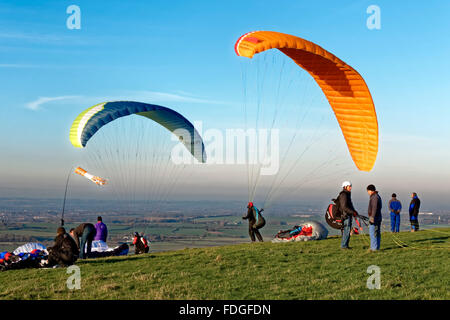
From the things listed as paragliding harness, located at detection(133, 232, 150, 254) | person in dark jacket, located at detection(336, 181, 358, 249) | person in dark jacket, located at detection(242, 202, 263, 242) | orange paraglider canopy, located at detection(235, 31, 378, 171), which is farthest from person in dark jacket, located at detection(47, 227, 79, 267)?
orange paraglider canopy, located at detection(235, 31, 378, 171)

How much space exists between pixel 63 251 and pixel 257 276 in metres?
5.18

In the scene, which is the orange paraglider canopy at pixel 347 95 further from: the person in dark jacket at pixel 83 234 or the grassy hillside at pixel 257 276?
the person in dark jacket at pixel 83 234

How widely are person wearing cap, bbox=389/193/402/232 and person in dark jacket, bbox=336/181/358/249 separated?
6.92 m

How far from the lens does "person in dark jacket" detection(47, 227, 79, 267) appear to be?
11305mm

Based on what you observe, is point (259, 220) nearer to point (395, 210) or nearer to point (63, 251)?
point (395, 210)

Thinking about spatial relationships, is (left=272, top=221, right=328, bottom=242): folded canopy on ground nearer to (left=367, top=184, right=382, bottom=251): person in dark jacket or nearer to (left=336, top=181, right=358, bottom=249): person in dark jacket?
(left=336, top=181, right=358, bottom=249): person in dark jacket

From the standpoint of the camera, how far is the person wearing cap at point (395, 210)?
60.7 feet

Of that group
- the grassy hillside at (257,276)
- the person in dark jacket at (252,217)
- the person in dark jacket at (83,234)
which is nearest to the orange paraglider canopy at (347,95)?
the grassy hillside at (257,276)

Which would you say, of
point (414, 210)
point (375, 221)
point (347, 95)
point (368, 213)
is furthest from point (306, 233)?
point (414, 210)

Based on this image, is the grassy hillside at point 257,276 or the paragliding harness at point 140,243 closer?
the grassy hillside at point 257,276

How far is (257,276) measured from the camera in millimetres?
8969

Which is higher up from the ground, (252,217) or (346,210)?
(346,210)

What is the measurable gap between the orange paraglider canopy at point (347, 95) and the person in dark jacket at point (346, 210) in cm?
197
